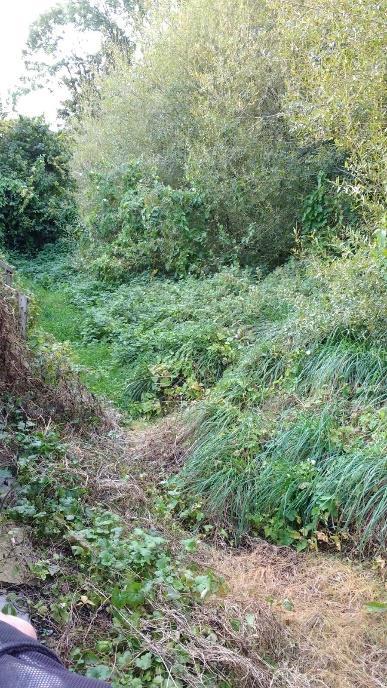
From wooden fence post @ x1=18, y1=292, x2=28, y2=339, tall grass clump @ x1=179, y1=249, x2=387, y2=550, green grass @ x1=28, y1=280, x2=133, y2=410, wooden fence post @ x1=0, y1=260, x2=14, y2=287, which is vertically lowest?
tall grass clump @ x1=179, y1=249, x2=387, y2=550

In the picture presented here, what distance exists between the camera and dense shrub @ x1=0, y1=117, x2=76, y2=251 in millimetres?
13242

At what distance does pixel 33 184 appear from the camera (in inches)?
537

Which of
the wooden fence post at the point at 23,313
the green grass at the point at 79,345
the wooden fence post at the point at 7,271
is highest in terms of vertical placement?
the wooden fence post at the point at 7,271

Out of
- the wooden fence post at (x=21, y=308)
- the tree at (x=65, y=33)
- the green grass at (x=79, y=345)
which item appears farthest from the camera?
the tree at (x=65, y=33)

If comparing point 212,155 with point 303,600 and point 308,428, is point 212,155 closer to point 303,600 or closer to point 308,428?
point 308,428

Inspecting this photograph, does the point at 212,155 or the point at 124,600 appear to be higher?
the point at 212,155

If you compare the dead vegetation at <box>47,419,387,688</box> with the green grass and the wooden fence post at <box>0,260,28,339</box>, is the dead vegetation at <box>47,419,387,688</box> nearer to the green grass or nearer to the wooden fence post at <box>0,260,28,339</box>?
the wooden fence post at <box>0,260,28,339</box>

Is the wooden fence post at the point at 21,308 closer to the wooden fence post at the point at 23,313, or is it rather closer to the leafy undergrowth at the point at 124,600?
the wooden fence post at the point at 23,313

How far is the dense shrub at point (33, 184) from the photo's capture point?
521 inches

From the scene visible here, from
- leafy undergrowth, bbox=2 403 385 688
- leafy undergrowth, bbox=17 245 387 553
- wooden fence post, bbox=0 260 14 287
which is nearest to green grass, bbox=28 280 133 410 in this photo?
leafy undergrowth, bbox=17 245 387 553

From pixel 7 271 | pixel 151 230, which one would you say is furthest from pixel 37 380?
pixel 151 230

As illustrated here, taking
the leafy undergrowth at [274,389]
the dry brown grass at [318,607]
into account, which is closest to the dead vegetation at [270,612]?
the dry brown grass at [318,607]

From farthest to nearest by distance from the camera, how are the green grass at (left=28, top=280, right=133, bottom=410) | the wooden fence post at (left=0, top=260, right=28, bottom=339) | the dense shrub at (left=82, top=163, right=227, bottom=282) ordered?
the dense shrub at (left=82, top=163, right=227, bottom=282) < the green grass at (left=28, top=280, right=133, bottom=410) < the wooden fence post at (left=0, top=260, right=28, bottom=339)

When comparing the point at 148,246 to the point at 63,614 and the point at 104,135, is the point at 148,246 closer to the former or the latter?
the point at 104,135
